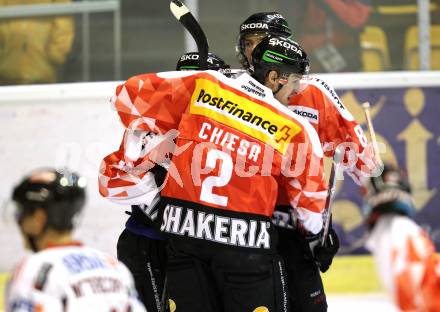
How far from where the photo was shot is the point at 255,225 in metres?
3.46

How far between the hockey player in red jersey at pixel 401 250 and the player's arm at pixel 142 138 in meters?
1.22

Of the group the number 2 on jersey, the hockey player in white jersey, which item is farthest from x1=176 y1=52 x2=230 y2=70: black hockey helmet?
the hockey player in white jersey

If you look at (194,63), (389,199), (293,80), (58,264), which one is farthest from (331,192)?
(58,264)

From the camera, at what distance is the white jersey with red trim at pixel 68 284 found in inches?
95.9

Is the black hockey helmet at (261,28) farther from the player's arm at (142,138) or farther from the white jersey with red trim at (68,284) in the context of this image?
the white jersey with red trim at (68,284)

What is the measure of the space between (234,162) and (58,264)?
108cm

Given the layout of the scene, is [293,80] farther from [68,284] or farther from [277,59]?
[68,284]

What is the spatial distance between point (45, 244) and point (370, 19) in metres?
3.96

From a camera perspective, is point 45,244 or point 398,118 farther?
point 398,118

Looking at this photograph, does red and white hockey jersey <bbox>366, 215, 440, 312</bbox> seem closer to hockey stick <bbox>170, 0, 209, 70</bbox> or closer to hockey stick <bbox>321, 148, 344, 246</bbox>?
hockey stick <bbox>321, 148, 344, 246</bbox>

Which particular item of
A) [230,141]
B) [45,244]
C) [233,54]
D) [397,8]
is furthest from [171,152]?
[397,8]

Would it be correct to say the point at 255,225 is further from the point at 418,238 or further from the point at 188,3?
the point at 188,3

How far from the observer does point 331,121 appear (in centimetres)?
396

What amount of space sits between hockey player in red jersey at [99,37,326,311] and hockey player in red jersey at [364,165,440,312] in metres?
0.90
